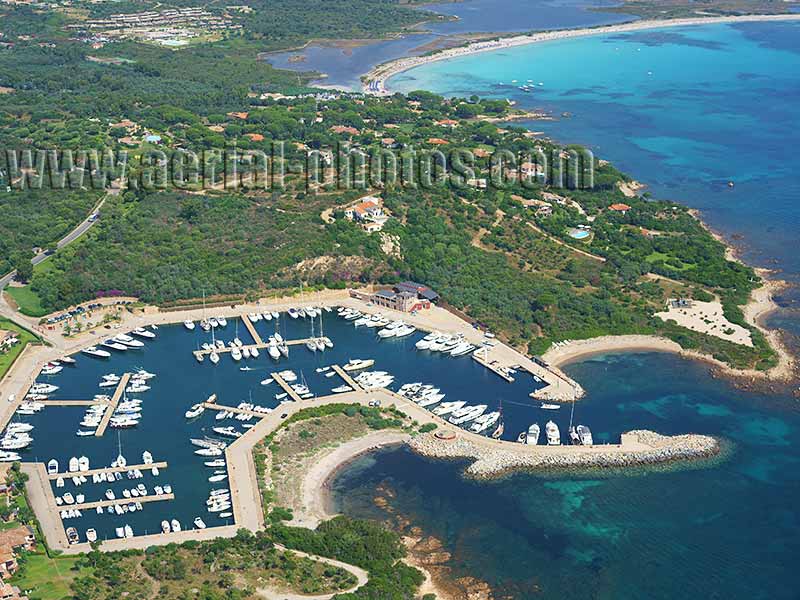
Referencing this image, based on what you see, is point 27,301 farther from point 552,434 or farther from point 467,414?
point 552,434

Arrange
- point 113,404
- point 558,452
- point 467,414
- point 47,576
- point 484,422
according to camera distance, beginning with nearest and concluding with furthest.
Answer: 1. point 47,576
2. point 558,452
3. point 484,422
4. point 467,414
5. point 113,404

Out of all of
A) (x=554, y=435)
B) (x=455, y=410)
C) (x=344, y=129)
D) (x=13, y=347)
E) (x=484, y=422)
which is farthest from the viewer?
(x=344, y=129)

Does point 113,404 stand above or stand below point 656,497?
above

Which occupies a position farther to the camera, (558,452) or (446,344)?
(446,344)

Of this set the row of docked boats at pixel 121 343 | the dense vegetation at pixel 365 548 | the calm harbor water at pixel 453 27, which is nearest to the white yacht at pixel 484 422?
the dense vegetation at pixel 365 548

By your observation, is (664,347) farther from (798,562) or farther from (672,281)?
(798,562)

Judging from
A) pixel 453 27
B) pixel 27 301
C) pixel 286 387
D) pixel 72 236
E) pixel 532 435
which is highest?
pixel 453 27

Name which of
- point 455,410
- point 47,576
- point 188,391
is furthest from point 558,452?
point 47,576
